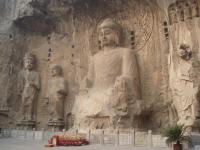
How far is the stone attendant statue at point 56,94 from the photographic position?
A: 12.2 meters

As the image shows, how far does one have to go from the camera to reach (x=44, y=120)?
12773mm

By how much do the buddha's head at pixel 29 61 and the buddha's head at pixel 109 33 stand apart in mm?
3555

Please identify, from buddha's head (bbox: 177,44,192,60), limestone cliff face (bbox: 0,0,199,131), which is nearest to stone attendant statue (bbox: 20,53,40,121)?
limestone cliff face (bbox: 0,0,199,131)

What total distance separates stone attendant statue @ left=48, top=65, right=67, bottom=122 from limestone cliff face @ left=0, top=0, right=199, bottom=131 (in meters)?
0.25

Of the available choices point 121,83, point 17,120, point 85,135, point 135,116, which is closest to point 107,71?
point 121,83

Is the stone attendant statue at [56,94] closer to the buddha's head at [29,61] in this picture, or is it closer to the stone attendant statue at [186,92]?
the buddha's head at [29,61]

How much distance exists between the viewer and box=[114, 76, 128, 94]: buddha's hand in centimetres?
1009

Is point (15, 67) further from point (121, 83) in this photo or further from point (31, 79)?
point (121, 83)

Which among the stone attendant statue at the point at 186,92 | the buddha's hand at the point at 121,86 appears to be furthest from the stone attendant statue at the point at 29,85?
the stone attendant statue at the point at 186,92

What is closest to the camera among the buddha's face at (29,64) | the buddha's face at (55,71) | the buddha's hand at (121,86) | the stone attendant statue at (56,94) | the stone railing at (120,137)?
the stone railing at (120,137)

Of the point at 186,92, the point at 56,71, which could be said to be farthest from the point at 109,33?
the point at 186,92

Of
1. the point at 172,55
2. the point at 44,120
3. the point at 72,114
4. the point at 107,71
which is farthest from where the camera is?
the point at 44,120

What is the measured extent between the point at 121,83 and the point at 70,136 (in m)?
2.56

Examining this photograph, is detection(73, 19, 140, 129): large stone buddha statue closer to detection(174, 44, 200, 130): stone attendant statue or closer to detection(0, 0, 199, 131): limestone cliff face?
detection(0, 0, 199, 131): limestone cliff face
